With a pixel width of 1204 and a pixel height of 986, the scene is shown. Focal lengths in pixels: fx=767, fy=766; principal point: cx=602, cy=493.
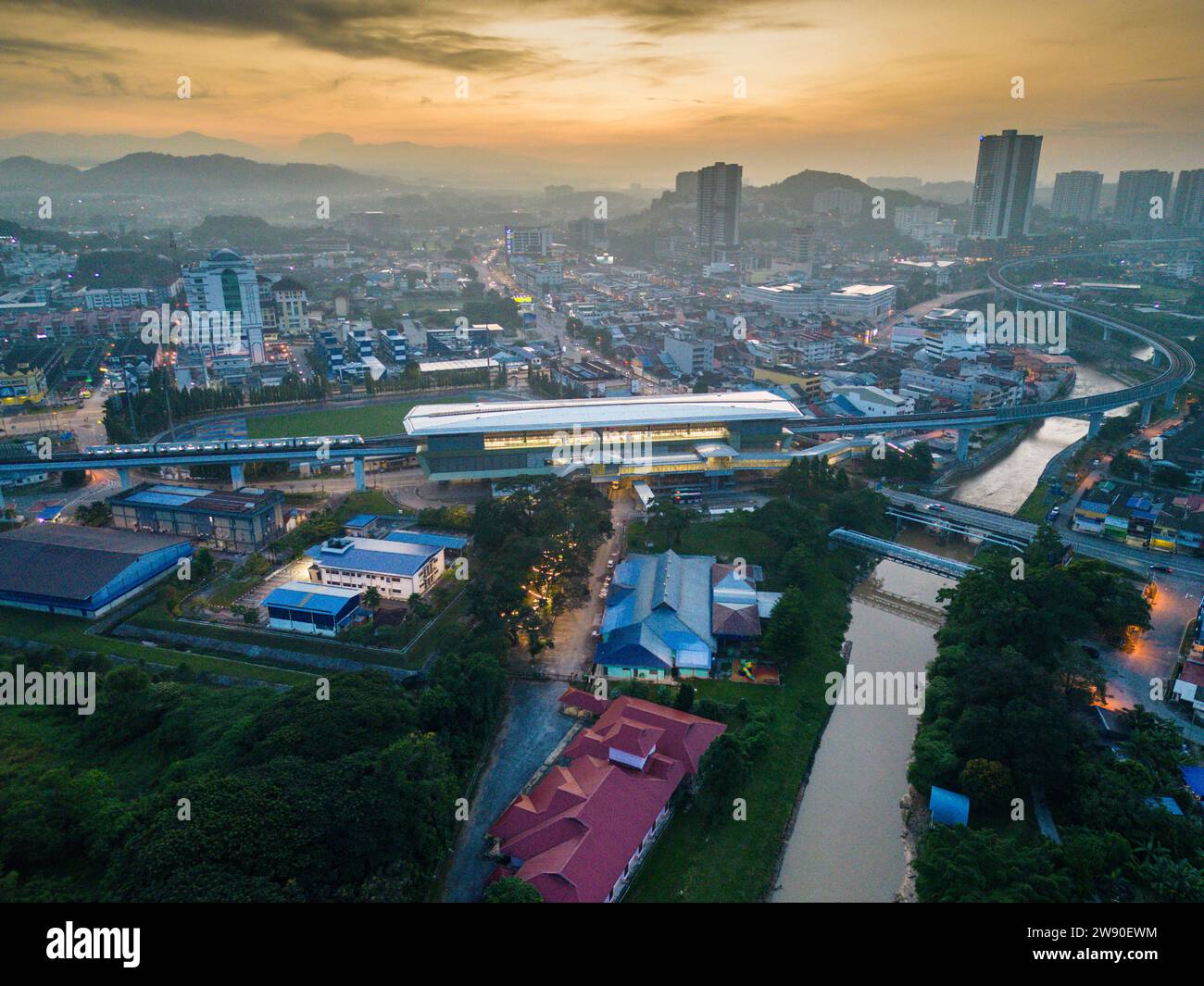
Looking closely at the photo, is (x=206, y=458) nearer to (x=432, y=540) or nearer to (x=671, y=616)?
(x=432, y=540)

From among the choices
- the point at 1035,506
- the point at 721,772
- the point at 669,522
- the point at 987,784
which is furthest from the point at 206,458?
the point at 1035,506

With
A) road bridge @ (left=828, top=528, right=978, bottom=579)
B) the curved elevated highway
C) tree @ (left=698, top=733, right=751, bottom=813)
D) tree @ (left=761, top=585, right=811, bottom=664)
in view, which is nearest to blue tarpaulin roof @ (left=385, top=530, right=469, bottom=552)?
tree @ (left=761, top=585, right=811, bottom=664)

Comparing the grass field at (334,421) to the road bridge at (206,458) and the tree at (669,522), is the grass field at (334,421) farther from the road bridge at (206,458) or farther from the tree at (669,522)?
the tree at (669,522)

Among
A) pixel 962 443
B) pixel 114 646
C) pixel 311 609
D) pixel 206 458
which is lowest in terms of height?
pixel 114 646

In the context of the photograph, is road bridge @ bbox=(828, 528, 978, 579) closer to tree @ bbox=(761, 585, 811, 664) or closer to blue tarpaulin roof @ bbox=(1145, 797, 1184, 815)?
tree @ bbox=(761, 585, 811, 664)

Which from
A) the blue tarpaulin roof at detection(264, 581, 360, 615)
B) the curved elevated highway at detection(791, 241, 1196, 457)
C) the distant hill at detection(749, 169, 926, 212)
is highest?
the distant hill at detection(749, 169, 926, 212)

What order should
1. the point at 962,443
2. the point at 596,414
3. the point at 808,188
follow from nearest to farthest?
the point at 596,414, the point at 962,443, the point at 808,188
